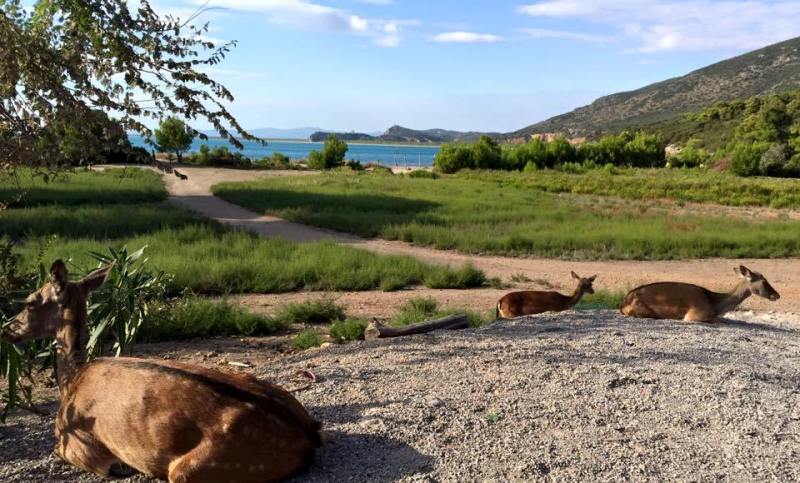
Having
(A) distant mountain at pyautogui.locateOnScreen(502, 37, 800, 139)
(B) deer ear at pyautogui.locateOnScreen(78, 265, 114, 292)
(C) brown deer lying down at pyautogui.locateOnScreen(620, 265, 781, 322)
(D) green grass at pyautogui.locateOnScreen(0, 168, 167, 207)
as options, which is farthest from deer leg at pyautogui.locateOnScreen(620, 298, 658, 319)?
(A) distant mountain at pyautogui.locateOnScreen(502, 37, 800, 139)

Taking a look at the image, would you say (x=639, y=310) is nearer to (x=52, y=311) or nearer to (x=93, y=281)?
(x=93, y=281)

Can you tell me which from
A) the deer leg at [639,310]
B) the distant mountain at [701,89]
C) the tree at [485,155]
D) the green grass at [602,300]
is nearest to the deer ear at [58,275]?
the deer leg at [639,310]

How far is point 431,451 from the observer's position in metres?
4.76

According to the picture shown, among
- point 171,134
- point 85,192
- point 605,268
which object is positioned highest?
point 171,134

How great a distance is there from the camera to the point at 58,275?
4.71 m

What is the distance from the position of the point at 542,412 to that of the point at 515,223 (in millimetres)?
19859

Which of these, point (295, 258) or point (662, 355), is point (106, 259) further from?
point (295, 258)

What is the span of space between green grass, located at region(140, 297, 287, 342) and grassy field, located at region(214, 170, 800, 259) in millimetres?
A: 10379

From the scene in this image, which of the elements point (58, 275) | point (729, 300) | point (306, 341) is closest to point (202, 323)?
point (306, 341)

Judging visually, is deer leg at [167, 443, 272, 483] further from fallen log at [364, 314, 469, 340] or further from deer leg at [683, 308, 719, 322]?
deer leg at [683, 308, 719, 322]

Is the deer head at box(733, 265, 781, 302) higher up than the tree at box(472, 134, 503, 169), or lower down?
lower down

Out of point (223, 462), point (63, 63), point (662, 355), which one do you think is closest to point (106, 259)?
point (63, 63)

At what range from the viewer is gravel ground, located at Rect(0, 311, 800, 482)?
4605mm

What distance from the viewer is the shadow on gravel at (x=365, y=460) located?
14.6 ft
